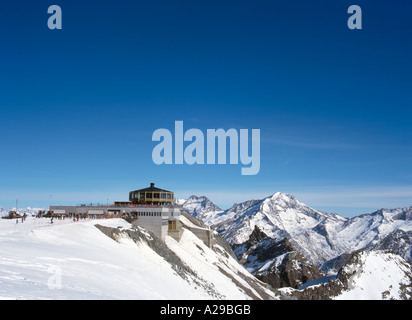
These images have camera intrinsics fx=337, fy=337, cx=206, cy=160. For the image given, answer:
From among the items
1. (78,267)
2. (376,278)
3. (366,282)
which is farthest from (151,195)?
(376,278)

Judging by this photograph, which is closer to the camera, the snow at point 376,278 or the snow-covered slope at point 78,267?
the snow-covered slope at point 78,267

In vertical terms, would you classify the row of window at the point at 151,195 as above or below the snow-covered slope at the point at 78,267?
above

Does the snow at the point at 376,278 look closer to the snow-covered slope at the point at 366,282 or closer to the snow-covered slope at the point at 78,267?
the snow-covered slope at the point at 366,282

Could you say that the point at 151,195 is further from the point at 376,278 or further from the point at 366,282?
the point at 376,278

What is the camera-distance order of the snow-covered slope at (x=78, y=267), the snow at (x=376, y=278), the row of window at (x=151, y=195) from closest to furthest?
the snow-covered slope at (x=78, y=267) → the row of window at (x=151, y=195) → the snow at (x=376, y=278)

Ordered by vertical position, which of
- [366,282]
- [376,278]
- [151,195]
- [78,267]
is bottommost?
[366,282]

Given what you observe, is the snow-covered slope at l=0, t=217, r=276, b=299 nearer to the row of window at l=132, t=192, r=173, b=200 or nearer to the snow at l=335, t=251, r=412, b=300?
the row of window at l=132, t=192, r=173, b=200

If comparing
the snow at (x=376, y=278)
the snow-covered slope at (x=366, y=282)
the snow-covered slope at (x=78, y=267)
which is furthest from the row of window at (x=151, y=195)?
the snow at (x=376, y=278)

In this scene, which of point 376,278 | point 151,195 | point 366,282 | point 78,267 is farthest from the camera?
point 376,278

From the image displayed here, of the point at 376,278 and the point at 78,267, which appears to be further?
the point at 376,278

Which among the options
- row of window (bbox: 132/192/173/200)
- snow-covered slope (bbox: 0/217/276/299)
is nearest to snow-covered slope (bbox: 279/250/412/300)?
row of window (bbox: 132/192/173/200)

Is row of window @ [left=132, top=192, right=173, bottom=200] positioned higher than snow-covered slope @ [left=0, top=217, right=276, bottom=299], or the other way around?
row of window @ [left=132, top=192, right=173, bottom=200]

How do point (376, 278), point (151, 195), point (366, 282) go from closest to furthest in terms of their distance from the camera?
point (151, 195) < point (366, 282) < point (376, 278)
